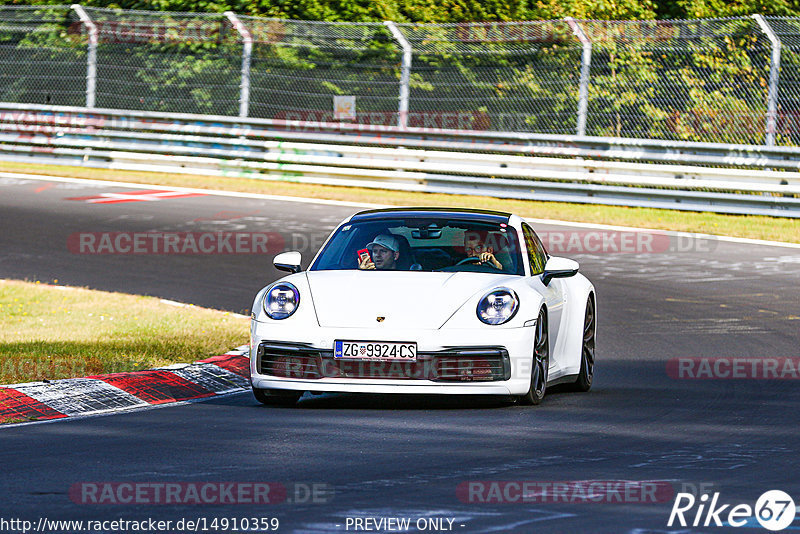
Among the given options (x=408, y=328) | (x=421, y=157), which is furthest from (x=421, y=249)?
(x=421, y=157)

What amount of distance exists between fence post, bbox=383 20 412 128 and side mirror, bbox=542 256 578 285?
1480 centimetres

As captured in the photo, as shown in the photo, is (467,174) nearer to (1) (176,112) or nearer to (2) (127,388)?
(1) (176,112)

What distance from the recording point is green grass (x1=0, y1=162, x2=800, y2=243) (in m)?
19.8

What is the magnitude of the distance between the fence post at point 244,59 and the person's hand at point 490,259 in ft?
53.9

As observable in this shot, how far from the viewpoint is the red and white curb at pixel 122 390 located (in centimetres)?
827

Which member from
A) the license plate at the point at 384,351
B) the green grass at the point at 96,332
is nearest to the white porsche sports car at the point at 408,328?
the license plate at the point at 384,351

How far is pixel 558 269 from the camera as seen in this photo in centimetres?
911

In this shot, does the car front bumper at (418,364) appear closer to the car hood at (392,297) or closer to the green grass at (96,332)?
the car hood at (392,297)

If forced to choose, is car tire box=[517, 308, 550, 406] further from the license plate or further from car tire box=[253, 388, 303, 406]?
car tire box=[253, 388, 303, 406]

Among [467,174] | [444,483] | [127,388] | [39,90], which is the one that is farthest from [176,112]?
[444,483]

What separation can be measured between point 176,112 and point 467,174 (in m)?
6.57

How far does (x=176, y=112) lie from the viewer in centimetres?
2708

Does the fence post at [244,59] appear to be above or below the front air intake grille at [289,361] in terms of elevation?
above

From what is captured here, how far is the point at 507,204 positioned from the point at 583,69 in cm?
237
